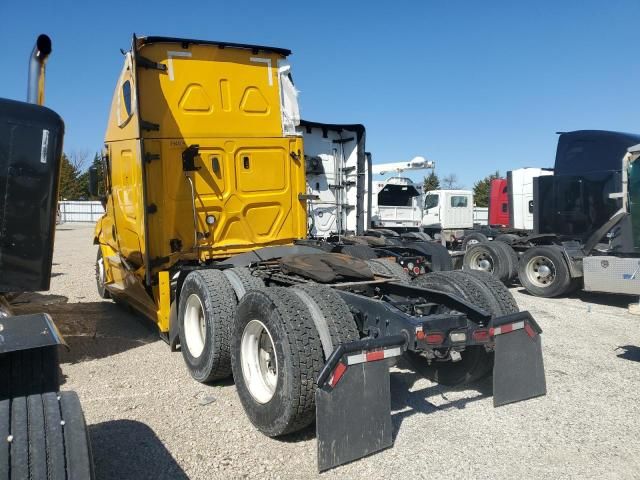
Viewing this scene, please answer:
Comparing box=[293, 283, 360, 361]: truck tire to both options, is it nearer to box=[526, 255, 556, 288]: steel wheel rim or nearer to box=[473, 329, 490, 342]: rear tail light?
box=[473, 329, 490, 342]: rear tail light

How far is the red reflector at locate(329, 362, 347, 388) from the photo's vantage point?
3154 mm

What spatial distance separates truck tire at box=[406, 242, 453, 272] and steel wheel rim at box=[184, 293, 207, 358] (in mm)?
4238

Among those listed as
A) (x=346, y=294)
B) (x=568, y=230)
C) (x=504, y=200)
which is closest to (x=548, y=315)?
(x=568, y=230)

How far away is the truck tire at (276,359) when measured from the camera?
3.40 metres

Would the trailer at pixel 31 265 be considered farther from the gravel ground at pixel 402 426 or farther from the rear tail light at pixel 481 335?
the rear tail light at pixel 481 335

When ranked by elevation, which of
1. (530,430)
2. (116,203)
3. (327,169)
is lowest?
(530,430)

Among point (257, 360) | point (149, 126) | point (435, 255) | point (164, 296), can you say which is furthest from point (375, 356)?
point (435, 255)

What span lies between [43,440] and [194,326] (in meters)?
3.24

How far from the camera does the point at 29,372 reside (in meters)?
2.45

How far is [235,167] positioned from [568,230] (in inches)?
299

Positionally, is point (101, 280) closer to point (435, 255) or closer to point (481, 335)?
point (435, 255)

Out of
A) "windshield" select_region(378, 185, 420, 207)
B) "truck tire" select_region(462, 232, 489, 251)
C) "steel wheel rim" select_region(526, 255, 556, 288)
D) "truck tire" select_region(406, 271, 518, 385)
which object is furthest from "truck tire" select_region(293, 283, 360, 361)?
"windshield" select_region(378, 185, 420, 207)

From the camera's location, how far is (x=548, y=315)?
322 inches

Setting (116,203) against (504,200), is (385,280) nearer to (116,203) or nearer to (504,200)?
(116,203)
